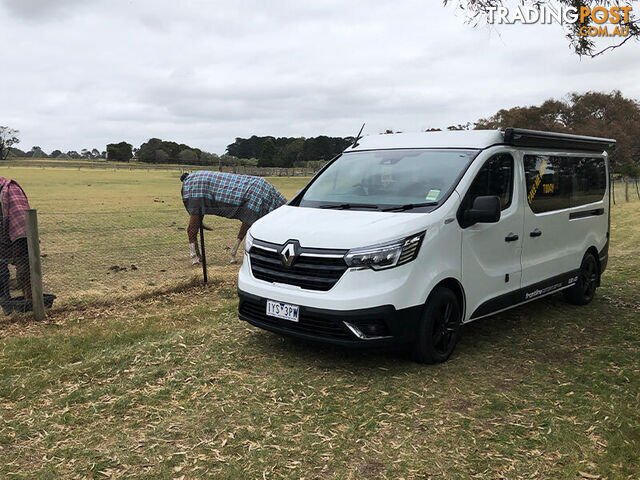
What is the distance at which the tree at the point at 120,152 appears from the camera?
11788 centimetres

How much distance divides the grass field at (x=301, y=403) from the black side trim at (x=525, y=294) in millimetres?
408

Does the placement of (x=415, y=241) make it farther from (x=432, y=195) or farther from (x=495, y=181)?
(x=495, y=181)

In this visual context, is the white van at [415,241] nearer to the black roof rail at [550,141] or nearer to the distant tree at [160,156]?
the black roof rail at [550,141]

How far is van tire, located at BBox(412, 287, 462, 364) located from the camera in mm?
4598

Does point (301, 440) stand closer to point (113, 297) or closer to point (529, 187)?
point (529, 187)

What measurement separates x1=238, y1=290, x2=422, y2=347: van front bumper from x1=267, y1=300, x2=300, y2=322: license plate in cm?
5

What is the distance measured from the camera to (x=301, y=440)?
142 inches

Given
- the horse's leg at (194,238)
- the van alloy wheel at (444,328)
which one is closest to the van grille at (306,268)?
the van alloy wheel at (444,328)

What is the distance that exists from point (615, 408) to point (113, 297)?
19.1 ft

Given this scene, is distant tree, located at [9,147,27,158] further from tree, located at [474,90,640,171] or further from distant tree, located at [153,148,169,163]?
tree, located at [474,90,640,171]

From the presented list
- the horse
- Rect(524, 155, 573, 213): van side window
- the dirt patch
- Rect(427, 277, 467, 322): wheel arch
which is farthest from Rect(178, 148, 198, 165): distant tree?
the dirt patch

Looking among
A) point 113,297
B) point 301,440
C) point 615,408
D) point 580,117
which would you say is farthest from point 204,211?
point 580,117

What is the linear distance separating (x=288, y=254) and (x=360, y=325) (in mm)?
853

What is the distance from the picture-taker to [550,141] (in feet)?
20.3
